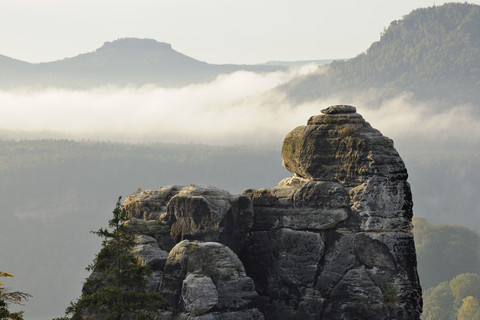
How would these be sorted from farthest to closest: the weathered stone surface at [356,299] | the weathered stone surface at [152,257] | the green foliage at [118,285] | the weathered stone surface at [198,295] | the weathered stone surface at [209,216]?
the weathered stone surface at [209,216] → the weathered stone surface at [356,299] → the weathered stone surface at [152,257] → the weathered stone surface at [198,295] → the green foliage at [118,285]

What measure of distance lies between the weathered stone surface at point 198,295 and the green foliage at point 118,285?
1.64 metres

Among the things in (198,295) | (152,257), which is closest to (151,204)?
(152,257)

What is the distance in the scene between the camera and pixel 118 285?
48000mm

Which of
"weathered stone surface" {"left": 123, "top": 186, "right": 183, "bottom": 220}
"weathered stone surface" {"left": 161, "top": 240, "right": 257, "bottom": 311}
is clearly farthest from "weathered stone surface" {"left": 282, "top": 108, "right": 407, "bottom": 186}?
"weathered stone surface" {"left": 161, "top": 240, "right": 257, "bottom": 311}

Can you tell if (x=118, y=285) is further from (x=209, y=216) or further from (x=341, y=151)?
(x=341, y=151)

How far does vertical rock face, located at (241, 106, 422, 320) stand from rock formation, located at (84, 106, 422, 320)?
0.23 ft

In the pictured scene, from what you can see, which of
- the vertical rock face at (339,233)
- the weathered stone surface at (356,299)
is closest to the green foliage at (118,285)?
the vertical rock face at (339,233)

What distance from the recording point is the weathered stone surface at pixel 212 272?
50.5 metres

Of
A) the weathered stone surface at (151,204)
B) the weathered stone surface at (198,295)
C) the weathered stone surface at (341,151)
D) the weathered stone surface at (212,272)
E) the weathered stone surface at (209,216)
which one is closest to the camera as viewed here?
the weathered stone surface at (198,295)

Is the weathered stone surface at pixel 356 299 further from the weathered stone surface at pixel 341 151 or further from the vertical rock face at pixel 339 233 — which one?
the weathered stone surface at pixel 341 151

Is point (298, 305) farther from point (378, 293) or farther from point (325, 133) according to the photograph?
point (325, 133)

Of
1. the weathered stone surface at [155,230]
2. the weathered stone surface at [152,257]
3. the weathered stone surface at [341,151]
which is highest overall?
the weathered stone surface at [341,151]

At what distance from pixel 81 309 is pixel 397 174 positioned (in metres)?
23.0

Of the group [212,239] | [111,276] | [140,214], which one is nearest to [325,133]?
[212,239]
